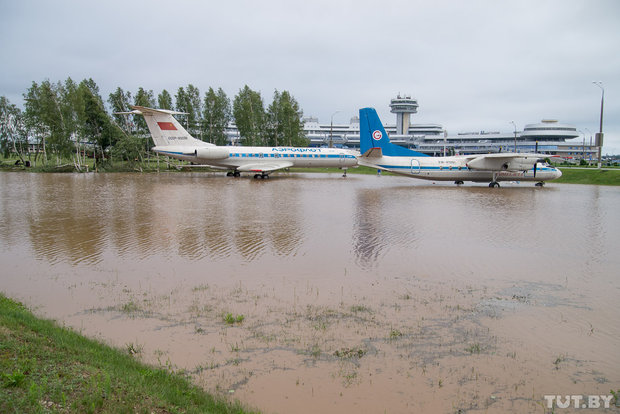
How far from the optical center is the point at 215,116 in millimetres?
58094

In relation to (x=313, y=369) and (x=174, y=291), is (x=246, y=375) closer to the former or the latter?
(x=313, y=369)

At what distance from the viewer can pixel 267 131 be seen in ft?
201

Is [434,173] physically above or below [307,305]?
above

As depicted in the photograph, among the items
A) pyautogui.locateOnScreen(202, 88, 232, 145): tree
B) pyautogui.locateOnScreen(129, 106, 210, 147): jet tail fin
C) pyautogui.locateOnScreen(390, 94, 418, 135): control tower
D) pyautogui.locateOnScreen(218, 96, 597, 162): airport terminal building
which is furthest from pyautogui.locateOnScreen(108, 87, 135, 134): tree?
pyautogui.locateOnScreen(390, 94, 418, 135): control tower

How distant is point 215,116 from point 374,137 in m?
36.1

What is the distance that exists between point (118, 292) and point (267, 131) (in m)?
56.5

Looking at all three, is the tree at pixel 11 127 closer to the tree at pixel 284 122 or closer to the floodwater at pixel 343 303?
the tree at pixel 284 122

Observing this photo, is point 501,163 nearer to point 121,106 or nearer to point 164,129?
point 164,129

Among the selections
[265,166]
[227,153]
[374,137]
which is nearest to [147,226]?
[374,137]

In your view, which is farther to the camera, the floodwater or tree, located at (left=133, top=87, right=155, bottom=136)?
tree, located at (left=133, top=87, right=155, bottom=136)

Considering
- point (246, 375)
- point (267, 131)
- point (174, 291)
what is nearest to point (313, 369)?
point (246, 375)

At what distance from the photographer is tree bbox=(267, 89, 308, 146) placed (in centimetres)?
5861

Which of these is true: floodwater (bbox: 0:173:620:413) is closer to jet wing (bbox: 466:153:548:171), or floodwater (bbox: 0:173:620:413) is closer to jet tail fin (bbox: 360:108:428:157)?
jet tail fin (bbox: 360:108:428:157)

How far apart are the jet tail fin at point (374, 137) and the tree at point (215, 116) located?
113 feet
